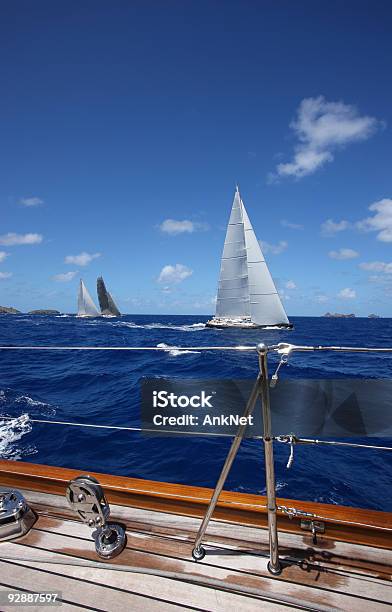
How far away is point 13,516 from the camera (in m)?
2.01

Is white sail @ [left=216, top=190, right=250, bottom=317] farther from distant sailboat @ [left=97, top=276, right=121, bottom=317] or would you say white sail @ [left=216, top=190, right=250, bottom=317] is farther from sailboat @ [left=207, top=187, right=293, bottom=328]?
distant sailboat @ [left=97, top=276, right=121, bottom=317]

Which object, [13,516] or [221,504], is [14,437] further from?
[221,504]

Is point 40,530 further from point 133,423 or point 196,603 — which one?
point 133,423

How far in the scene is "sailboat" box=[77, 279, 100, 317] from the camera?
66.4 meters

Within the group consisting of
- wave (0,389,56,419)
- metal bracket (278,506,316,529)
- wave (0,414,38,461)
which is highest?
metal bracket (278,506,316,529)

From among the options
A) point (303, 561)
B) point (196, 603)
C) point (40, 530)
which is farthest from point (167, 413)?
point (40, 530)

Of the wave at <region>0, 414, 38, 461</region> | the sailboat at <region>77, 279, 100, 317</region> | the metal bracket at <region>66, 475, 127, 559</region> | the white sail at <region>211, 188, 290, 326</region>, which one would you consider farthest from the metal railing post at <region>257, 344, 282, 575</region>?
the sailboat at <region>77, 279, 100, 317</region>

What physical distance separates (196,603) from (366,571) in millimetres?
979

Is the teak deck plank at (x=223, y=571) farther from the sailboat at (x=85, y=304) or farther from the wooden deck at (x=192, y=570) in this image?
the sailboat at (x=85, y=304)

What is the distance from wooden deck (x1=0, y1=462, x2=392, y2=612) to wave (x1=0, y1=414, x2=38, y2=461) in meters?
3.51

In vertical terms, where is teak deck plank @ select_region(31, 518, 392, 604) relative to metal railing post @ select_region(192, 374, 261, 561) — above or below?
below

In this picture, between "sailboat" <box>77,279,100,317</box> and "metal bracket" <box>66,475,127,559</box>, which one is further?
"sailboat" <box>77,279,100,317</box>

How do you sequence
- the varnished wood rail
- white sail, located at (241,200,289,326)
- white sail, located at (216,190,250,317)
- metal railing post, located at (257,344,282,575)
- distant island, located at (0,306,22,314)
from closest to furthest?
1. metal railing post, located at (257,344,282,575)
2. the varnished wood rail
3. white sail, located at (241,200,289,326)
4. white sail, located at (216,190,250,317)
5. distant island, located at (0,306,22,314)

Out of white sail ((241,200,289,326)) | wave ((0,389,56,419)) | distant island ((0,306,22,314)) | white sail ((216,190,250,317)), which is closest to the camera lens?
wave ((0,389,56,419))
